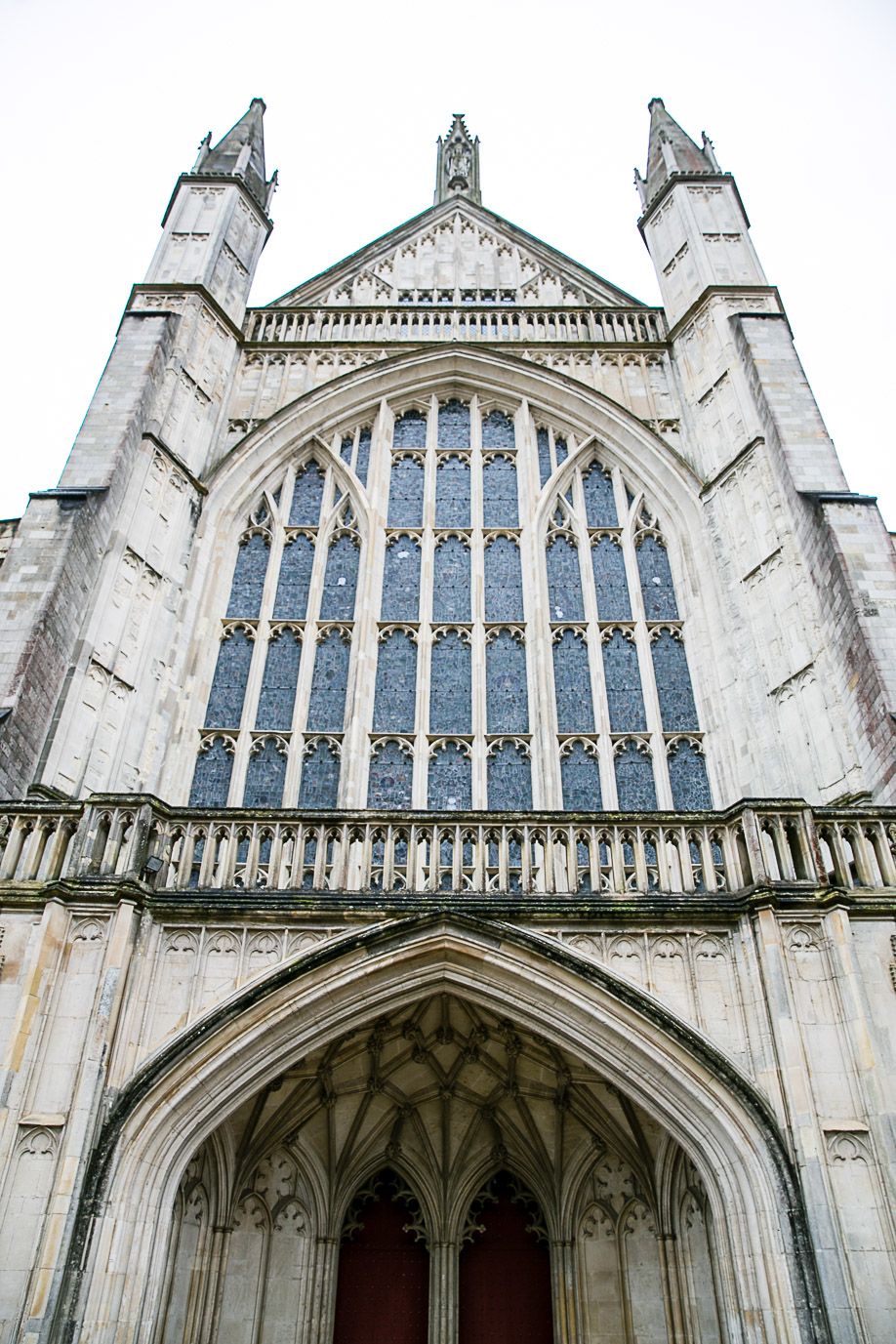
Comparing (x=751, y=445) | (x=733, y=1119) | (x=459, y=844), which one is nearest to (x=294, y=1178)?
(x=459, y=844)

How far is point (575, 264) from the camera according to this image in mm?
16688

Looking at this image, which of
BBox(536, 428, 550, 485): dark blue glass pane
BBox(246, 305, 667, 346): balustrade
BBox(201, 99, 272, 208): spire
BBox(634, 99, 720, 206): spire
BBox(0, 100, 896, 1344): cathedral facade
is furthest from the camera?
BBox(201, 99, 272, 208): spire

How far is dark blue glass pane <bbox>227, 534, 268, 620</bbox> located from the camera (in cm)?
1223

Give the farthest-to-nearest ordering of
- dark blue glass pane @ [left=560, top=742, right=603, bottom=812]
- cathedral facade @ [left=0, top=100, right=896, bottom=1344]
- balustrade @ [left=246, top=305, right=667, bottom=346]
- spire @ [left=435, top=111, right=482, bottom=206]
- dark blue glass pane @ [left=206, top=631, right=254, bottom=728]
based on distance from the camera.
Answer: spire @ [left=435, top=111, right=482, bottom=206], balustrade @ [left=246, top=305, right=667, bottom=346], dark blue glass pane @ [left=206, top=631, right=254, bottom=728], dark blue glass pane @ [left=560, top=742, right=603, bottom=812], cathedral facade @ [left=0, top=100, right=896, bottom=1344]

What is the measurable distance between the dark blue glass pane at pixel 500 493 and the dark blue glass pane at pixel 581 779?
363 cm

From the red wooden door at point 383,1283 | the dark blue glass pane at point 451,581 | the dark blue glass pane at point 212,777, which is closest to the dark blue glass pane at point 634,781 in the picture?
the dark blue glass pane at point 451,581

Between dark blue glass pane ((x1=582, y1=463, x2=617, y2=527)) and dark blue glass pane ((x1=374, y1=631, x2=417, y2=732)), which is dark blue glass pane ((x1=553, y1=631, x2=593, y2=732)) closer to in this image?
dark blue glass pane ((x1=374, y1=631, x2=417, y2=732))

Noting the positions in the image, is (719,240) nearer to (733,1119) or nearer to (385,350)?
(385,350)

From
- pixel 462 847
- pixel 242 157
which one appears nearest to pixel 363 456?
pixel 242 157

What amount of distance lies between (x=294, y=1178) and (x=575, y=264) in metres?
14.2

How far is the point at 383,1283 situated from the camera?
8461mm

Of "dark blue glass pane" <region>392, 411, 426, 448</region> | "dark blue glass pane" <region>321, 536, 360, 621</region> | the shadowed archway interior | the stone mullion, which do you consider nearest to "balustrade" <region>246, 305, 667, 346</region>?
"dark blue glass pane" <region>392, 411, 426, 448</region>

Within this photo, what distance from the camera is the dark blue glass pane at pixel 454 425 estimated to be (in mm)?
14211

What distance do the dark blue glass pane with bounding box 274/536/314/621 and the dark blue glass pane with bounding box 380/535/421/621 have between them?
97 cm
